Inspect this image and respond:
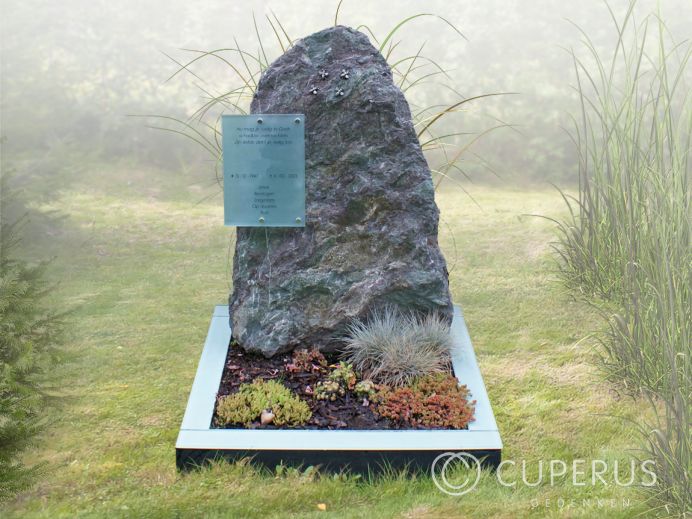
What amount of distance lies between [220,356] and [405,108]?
1.82m

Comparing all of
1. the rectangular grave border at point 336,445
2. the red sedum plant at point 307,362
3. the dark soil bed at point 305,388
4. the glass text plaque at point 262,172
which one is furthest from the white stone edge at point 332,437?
the glass text plaque at point 262,172

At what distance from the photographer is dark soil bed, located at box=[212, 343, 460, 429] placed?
3.99 meters

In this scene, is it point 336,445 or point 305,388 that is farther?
point 305,388

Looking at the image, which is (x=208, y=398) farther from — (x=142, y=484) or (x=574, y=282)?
(x=574, y=282)

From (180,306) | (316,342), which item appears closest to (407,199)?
(316,342)

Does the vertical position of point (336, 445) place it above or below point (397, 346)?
below

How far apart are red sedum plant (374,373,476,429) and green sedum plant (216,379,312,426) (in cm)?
42

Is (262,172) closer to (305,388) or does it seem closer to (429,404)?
(305,388)

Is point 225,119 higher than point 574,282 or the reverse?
higher

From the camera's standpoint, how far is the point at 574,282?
242 inches

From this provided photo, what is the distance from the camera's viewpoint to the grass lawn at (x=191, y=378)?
359 centimetres

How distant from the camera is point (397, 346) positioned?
4398mm

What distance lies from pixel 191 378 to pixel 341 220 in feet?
4.58
